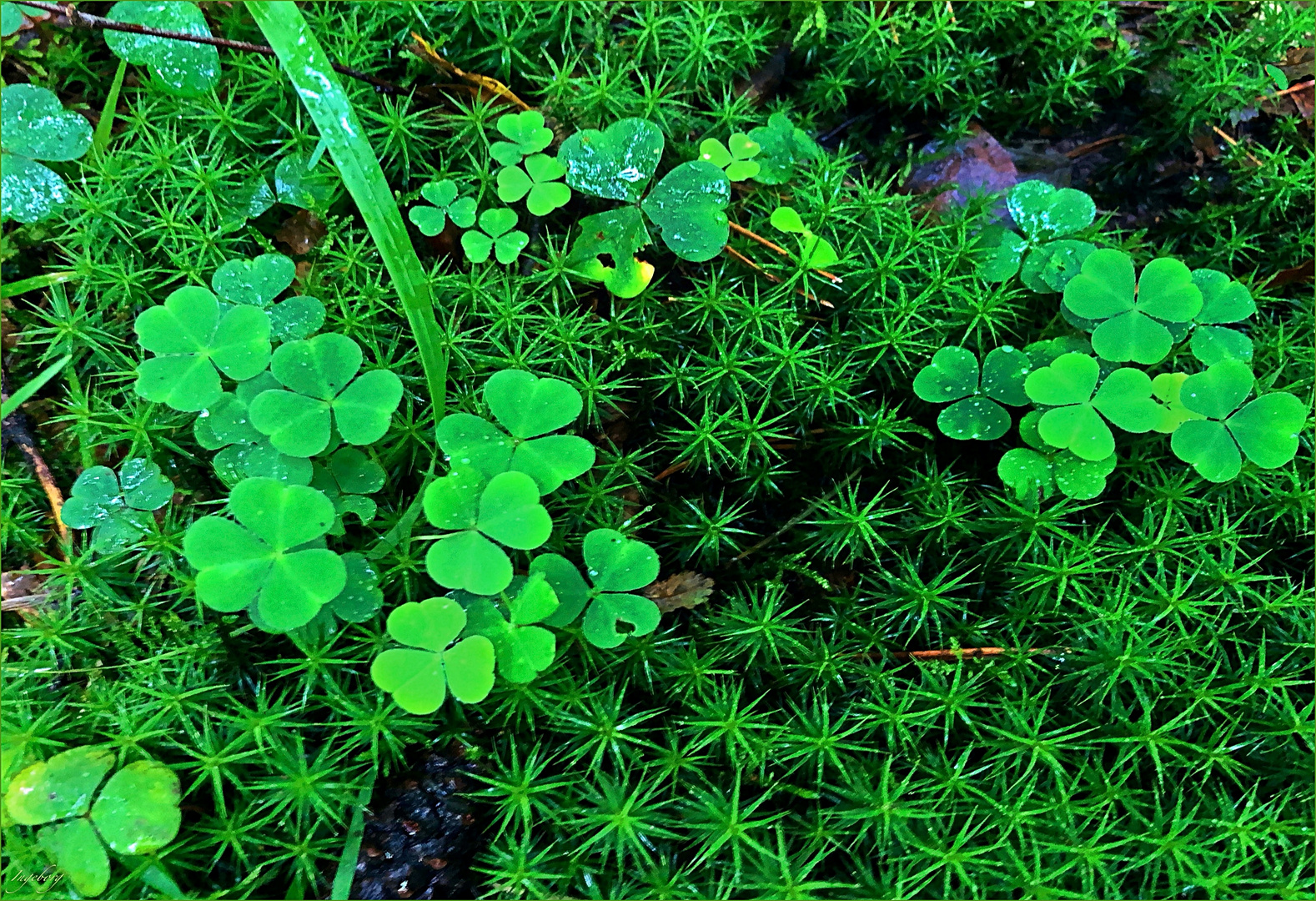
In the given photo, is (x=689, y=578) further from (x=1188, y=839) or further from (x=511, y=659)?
(x=1188, y=839)

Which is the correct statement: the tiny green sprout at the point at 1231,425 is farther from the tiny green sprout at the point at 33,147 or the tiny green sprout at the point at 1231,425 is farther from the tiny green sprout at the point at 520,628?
the tiny green sprout at the point at 33,147

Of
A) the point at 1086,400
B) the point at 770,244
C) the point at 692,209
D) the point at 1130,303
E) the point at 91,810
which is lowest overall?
the point at 91,810

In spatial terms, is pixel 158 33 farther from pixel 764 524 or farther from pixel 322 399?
pixel 764 524

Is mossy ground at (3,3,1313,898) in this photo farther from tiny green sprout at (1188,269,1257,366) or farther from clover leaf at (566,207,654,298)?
tiny green sprout at (1188,269,1257,366)

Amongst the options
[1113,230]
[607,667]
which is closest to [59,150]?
[607,667]

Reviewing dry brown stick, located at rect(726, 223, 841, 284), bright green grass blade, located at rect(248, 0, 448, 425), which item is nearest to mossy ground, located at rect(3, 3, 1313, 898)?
dry brown stick, located at rect(726, 223, 841, 284)

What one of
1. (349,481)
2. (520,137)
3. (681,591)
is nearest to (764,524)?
(681,591)

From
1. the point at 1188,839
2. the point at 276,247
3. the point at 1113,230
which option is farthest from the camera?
the point at 1113,230
